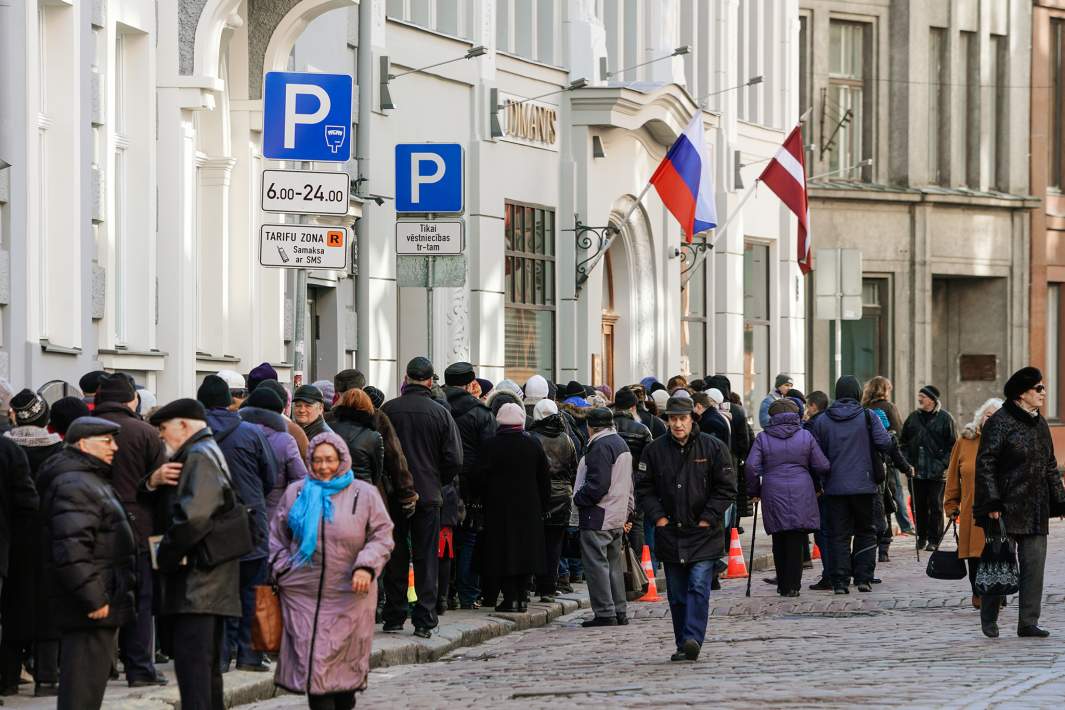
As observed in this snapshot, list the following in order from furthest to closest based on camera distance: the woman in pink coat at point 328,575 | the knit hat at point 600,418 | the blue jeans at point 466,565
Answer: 1. the blue jeans at point 466,565
2. the knit hat at point 600,418
3. the woman in pink coat at point 328,575

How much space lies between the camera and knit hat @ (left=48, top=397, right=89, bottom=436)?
12555 mm

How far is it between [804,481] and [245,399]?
5.68 m

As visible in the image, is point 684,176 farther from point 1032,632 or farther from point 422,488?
point 1032,632

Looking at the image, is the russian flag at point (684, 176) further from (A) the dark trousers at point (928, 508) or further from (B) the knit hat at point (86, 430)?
(B) the knit hat at point (86, 430)

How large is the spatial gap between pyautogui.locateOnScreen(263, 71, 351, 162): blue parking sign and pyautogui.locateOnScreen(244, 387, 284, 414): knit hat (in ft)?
5.77

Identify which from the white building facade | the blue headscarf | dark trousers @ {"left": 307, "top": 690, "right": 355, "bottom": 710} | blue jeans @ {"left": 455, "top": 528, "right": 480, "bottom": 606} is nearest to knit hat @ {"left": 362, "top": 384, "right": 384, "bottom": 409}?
blue jeans @ {"left": 455, "top": 528, "right": 480, "bottom": 606}

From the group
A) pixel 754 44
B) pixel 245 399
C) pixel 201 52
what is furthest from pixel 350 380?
pixel 754 44

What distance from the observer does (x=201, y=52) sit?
18891 millimetres

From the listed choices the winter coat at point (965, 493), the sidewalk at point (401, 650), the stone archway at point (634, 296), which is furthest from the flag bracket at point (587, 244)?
the winter coat at point (965, 493)

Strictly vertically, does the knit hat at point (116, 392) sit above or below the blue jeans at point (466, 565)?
above

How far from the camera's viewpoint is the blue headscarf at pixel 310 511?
1114cm

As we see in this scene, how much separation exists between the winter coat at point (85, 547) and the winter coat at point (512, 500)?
262 inches

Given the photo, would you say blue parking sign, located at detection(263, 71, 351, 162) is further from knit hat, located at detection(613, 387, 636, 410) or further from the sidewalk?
knit hat, located at detection(613, 387, 636, 410)

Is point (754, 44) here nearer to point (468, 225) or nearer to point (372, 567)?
point (468, 225)
